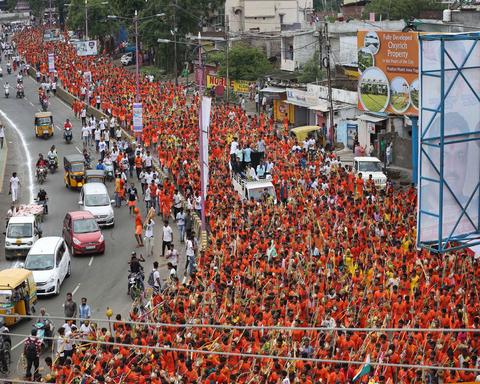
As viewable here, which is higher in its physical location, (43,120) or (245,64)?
(245,64)

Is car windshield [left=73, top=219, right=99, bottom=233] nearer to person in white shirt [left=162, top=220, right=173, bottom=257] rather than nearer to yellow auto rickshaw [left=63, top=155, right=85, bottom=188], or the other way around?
person in white shirt [left=162, top=220, right=173, bottom=257]

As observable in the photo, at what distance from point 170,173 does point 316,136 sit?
11058 millimetres

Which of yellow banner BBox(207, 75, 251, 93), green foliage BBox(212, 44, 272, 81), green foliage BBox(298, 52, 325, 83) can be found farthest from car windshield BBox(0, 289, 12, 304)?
green foliage BBox(212, 44, 272, 81)

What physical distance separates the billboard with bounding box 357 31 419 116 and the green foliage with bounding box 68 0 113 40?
4835cm

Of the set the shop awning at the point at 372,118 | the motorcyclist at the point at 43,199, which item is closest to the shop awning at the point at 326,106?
the shop awning at the point at 372,118

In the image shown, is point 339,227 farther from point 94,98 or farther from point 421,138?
point 94,98

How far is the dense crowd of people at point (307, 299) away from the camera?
54.2 ft

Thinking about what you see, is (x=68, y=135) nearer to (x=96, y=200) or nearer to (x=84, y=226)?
(x=96, y=200)

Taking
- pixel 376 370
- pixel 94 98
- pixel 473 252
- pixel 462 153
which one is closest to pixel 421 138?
pixel 462 153

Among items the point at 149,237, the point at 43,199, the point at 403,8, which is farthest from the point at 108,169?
the point at 403,8

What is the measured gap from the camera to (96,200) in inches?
1254

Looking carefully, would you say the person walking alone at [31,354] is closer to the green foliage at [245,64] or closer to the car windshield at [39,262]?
the car windshield at [39,262]

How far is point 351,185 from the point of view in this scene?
97.3ft

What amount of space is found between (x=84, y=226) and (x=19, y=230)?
1883 millimetres
